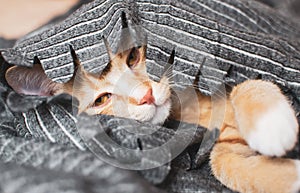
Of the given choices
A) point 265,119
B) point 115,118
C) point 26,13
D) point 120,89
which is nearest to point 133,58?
point 120,89

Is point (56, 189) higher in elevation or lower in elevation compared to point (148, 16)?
lower

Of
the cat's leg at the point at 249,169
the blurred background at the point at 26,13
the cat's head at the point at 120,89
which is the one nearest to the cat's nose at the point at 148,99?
the cat's head at the point at 120,89

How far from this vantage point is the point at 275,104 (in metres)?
0.73

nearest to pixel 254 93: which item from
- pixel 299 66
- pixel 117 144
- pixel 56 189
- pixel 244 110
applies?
pixel 244 110

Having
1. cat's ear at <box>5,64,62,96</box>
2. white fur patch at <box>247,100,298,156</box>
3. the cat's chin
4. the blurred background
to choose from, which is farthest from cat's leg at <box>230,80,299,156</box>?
the blurred background

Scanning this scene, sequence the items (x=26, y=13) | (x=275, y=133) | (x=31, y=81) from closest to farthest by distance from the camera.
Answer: (x=275, y=133)
(x=31, y=81)
(x=26, y=13)

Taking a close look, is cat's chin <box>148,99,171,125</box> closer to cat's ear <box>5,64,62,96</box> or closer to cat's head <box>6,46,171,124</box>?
cat's head <box>6,46,171,124</box>

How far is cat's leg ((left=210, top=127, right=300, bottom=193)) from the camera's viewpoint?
2.27 feet

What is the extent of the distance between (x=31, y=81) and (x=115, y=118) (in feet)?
0.62

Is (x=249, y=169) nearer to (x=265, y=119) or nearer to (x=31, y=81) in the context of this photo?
(x=265, y=119)

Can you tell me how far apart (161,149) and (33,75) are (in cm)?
29

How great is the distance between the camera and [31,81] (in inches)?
31.6

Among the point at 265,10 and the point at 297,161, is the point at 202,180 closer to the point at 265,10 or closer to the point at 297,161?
the point at 297,161

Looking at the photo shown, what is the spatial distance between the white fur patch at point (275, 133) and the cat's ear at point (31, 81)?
0.37 metres
